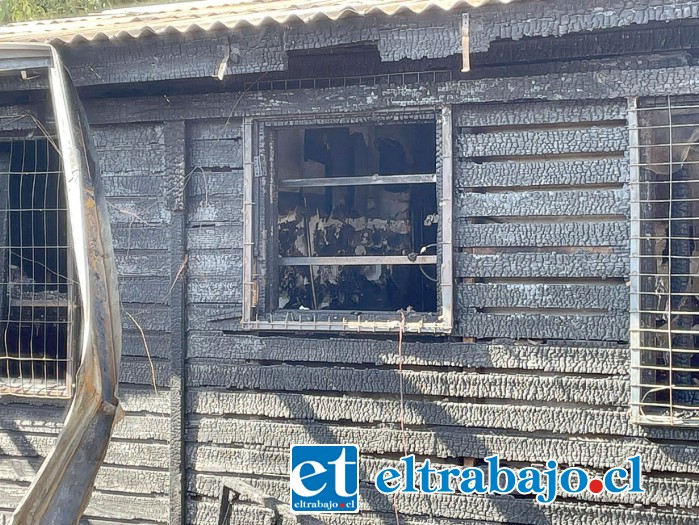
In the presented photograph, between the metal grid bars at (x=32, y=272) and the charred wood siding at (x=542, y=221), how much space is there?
2754 mm

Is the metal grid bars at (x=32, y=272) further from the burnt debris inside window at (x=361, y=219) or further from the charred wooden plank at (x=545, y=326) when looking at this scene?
the charred wooden plank at (x=545, y=326)

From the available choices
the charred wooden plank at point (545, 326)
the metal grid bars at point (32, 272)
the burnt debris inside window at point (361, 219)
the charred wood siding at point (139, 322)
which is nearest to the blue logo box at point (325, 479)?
the charred wood siding at point (139, 322)

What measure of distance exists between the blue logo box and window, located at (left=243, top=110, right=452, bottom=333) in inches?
30.8

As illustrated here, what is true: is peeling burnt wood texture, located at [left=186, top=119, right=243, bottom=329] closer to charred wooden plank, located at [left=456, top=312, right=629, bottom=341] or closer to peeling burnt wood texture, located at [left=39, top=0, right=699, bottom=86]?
peeling burnt wood texture, located at [left=39, top=0, right=699, bottom=86]

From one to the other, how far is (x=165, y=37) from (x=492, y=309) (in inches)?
97.4

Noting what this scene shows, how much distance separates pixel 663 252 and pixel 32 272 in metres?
4.29

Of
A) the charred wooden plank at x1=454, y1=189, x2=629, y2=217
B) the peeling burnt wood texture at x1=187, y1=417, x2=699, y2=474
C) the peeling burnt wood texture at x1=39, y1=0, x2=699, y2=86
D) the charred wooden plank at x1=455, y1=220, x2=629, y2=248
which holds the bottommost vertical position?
the peeling burnt wood texture at x1=187, y1=417, x2=699, y2=474

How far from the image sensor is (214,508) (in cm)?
416

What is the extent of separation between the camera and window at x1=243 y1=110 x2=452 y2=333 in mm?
3893

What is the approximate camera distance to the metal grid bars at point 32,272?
4.53 meters

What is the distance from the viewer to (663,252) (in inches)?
146

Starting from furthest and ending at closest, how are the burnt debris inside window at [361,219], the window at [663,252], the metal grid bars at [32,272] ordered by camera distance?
the burnt debris inside window at [361,219], the metal grid bars at [32,272], the window at [663,252]

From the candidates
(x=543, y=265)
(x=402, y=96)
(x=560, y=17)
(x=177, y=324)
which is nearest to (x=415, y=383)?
(x=543, y=265)

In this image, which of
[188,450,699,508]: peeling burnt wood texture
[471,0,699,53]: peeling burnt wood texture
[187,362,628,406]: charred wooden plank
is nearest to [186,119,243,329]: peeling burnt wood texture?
[187,362,628,406]: charred wooden plank
